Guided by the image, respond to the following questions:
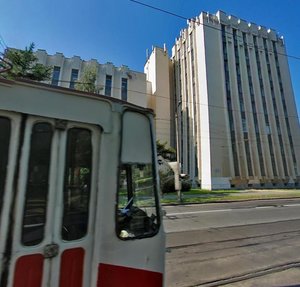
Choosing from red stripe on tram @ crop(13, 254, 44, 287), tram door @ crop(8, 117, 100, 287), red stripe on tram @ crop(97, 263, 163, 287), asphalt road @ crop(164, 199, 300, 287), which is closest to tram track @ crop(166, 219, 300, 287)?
asphalt road @ crop(164, 199, 300, 287)

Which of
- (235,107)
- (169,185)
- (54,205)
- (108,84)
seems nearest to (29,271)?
(54,205)

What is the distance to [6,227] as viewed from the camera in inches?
64.4

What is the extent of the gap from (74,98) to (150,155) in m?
0.83

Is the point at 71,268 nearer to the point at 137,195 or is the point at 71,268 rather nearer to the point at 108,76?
the point at 137,195

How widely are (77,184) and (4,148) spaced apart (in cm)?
55

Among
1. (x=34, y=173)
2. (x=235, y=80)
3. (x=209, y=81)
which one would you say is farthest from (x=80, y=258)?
(x=235, y=80)

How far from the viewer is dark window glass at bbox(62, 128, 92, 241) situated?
187 cm

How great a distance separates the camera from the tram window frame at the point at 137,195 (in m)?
2.16

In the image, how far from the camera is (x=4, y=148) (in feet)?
5.53

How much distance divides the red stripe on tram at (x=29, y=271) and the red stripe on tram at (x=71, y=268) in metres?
0.15

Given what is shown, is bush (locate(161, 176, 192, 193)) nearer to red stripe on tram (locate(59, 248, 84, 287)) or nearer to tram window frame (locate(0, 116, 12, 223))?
red stripe on tram (locate(59, 248, 84, 287))

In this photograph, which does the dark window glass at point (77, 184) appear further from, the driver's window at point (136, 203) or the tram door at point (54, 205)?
the driver's window at point (136, 203)

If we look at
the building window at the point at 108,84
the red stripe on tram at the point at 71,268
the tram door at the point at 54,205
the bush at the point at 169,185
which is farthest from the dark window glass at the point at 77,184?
Answer: the building window at the point at 108,84

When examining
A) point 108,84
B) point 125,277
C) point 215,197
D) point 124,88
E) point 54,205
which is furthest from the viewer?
point 124,88
